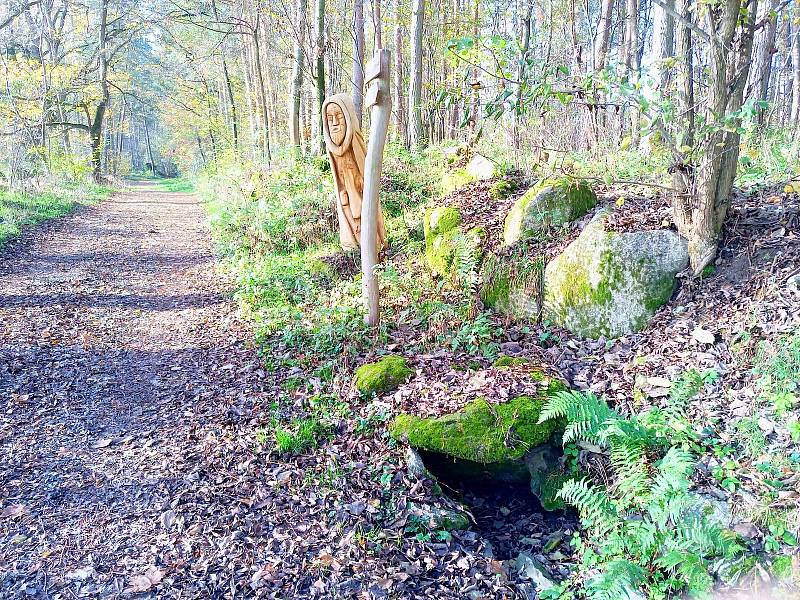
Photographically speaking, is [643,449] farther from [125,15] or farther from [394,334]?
[125,15]

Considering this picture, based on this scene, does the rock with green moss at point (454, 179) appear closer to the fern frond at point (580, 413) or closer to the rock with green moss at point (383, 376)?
the rock with green moss at point (383, 376)

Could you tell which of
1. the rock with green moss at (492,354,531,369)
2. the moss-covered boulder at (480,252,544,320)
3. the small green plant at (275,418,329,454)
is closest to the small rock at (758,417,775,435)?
the rock with green moss at (492,354,531,369)

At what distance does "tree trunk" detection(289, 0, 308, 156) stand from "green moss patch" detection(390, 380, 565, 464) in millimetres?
8766

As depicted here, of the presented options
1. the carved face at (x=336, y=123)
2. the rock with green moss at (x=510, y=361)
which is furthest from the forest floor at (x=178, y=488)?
the carved face at (x=336, y=123)

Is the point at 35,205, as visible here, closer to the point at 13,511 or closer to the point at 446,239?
the point at 446,239

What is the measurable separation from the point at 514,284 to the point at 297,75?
8785 mm

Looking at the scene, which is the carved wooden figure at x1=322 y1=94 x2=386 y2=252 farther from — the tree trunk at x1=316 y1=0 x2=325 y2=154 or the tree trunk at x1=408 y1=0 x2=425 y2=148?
the tree trunk at x1=408 y1=0 x2=425 y2=148

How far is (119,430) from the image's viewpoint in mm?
4844

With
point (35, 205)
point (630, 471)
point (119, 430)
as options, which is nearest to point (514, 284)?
point (630, 471)

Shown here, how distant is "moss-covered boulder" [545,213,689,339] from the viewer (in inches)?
198

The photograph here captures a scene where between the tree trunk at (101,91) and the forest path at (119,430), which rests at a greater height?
the tree trunk at (101,91)

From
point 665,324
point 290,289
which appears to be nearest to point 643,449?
point 665,324

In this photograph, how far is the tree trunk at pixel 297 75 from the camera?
36.3 feet

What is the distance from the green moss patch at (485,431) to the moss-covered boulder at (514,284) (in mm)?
1489
